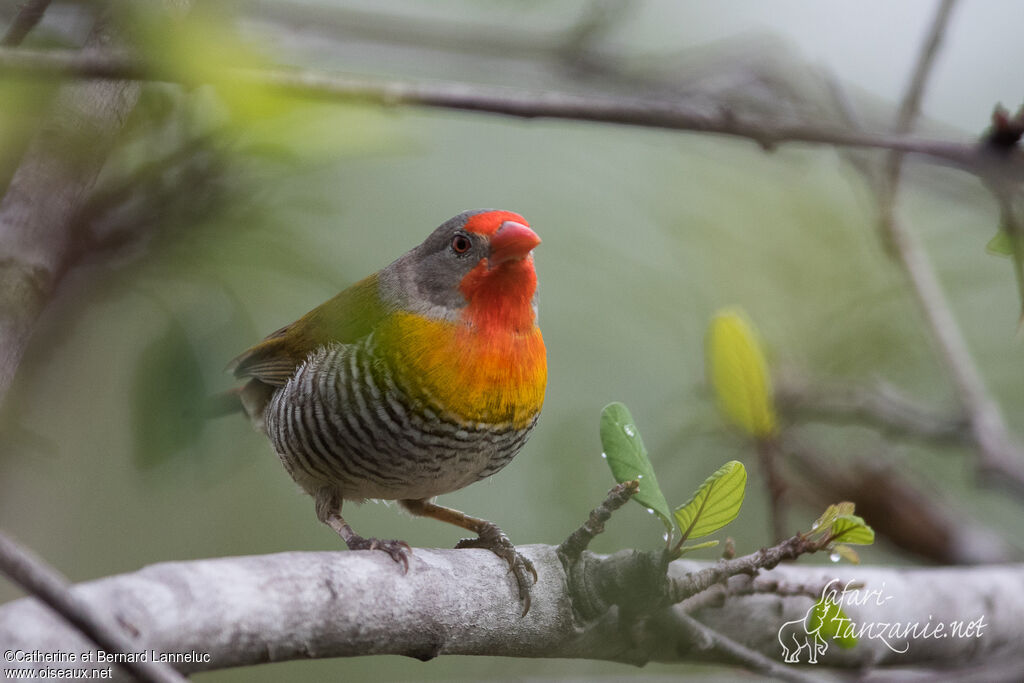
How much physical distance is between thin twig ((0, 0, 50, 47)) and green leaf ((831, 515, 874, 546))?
48.8 inches

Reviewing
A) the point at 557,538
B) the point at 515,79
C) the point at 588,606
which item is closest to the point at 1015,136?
the point at 588,606

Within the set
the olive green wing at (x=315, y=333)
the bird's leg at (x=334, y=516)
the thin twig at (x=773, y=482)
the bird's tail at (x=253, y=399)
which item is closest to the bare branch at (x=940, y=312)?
the thin twig at (x=773, y=482)

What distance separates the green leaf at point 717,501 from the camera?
4.18 feet

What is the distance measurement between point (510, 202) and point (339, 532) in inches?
66.0

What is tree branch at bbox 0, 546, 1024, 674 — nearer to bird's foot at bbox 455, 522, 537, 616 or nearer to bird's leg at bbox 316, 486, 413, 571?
bird's foot at bbox 455, 522, 537, 616

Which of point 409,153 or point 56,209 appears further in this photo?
point 409,153

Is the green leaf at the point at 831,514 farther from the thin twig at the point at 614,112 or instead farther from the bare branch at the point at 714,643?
the thin twig at the point at 614,112

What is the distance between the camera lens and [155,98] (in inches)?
44.5

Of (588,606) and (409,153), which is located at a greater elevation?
(409,153)

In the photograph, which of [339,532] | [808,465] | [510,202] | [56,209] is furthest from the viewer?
[510,202]

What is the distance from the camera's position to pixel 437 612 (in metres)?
1.49

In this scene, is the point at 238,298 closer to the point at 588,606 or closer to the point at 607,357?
the point at 588,606

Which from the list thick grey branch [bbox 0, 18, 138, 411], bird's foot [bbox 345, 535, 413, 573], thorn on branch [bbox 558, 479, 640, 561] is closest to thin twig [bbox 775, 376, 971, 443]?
thorn on branch [bbox 558, 479, 640, 561]

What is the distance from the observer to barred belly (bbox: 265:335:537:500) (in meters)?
1.96
